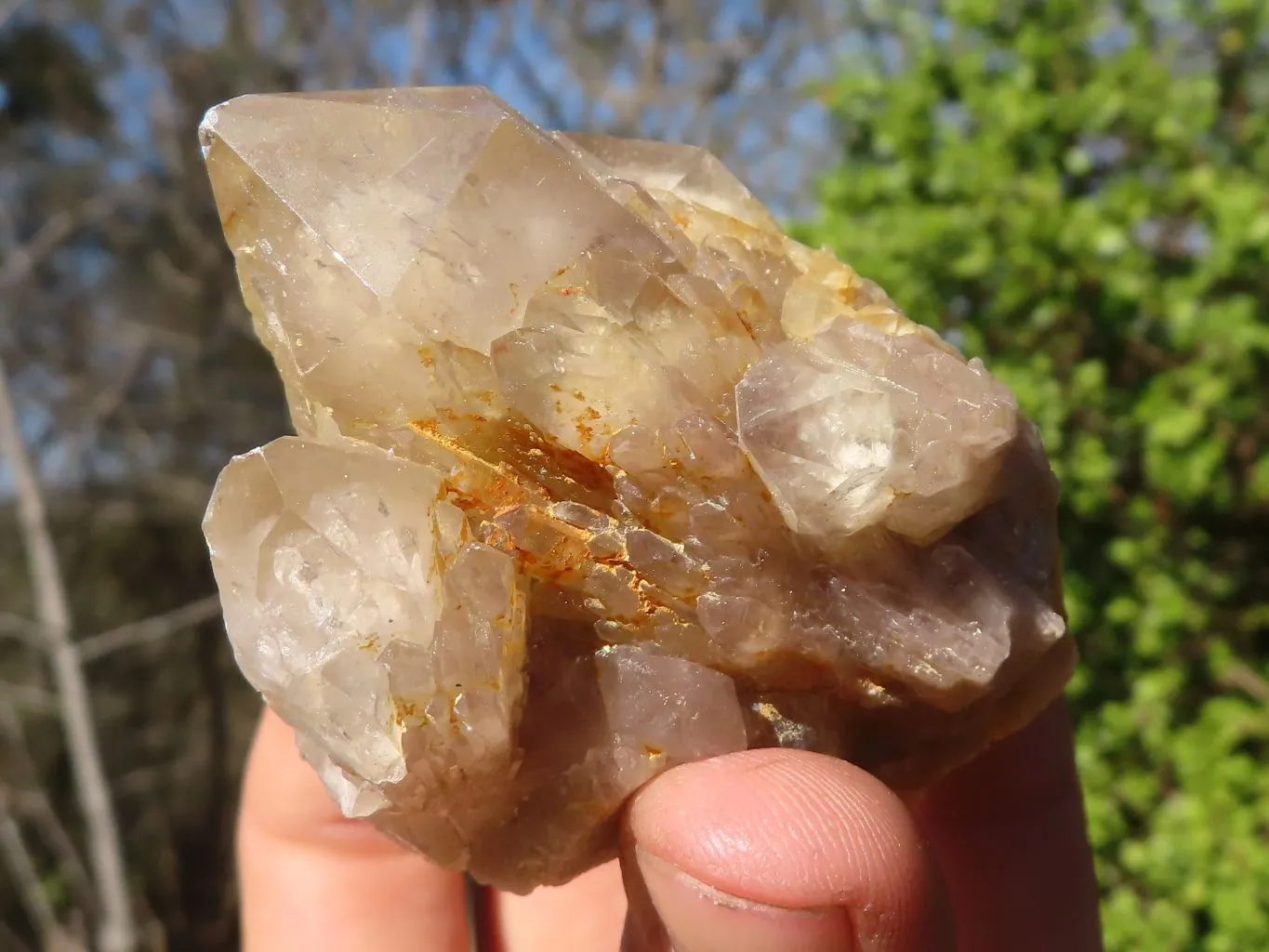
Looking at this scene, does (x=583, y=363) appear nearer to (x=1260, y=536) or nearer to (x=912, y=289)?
(x=912, y=289)

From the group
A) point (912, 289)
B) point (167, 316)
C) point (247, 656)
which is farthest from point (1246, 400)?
point (167, 316)

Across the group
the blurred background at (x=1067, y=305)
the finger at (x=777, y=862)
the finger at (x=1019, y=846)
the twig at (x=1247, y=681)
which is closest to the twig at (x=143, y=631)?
the blurred background at (x=1067, y=305)

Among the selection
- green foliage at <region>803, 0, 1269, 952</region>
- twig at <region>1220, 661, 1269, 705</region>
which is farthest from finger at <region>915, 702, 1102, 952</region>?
twig at <region>1220, 661, 1269, 705</region>

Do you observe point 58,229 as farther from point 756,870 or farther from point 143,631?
point 756,870

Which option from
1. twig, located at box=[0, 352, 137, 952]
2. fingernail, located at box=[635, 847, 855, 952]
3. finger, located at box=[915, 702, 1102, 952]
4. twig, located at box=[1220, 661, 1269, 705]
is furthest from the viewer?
twig, located at box=[0, 352, 137, 952]

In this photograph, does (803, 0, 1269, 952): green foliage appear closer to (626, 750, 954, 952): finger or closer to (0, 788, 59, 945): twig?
(626, 750, 954, 952): finger
